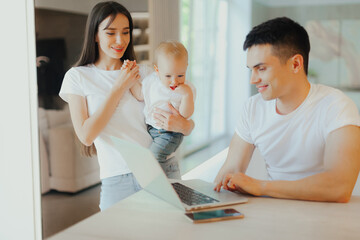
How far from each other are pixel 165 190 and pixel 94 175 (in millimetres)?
844

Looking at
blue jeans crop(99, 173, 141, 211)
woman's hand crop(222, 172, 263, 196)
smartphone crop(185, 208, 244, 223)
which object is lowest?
blue jeans crop(99, 173, 141, 211)

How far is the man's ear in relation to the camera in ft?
6.36

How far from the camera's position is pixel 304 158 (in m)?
1.95

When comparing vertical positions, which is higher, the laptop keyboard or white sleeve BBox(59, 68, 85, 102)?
white sleeve BBox(59, 68, 85, 102)

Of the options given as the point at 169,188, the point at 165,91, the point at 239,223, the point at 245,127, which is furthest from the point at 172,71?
the point at 239,223

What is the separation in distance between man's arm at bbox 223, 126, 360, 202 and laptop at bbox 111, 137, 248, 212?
60 millimetres

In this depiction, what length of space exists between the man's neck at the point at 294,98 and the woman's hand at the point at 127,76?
0.67m

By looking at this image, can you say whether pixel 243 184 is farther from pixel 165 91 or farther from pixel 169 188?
pixel 165 91

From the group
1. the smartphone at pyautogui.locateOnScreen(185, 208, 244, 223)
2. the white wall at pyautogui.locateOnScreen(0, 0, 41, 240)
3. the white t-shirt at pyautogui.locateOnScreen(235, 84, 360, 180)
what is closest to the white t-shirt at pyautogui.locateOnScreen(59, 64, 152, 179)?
the white wall at pyautogui.locateOnScreen(0, 0, 41, 240)

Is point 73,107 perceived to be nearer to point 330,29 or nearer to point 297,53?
point 297,53

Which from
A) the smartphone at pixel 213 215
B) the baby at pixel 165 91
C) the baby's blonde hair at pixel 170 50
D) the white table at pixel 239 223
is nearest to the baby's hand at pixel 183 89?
the baby at pixel 165 91

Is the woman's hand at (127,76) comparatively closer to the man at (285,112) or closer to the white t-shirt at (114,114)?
the white t-shirt at (114,114)

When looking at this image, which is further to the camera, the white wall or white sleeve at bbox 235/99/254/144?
the white wall

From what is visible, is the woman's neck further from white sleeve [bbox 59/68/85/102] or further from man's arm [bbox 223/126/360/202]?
man's arm [bbox 223/126/360/202]
